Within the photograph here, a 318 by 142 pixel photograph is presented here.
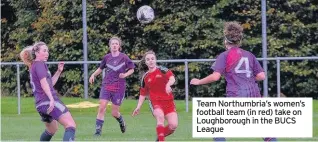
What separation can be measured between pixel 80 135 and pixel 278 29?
12270 mm

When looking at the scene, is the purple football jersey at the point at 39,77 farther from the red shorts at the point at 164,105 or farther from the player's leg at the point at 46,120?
the red shorts at the point at 164,105

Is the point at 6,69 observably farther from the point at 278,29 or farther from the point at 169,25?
the point at 278,29

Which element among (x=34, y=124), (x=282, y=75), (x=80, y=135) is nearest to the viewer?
(x=80, y=135)

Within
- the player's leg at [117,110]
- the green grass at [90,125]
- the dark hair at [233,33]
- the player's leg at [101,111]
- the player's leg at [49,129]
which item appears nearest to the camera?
the dark hair at [233,33]

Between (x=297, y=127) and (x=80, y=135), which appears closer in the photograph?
(x=297, y=127)

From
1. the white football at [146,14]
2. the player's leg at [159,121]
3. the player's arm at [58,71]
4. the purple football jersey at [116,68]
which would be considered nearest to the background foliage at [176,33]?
the white football at [146,14]

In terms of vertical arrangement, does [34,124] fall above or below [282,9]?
below

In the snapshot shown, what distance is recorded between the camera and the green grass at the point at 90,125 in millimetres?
16469

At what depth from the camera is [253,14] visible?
92.7 ft

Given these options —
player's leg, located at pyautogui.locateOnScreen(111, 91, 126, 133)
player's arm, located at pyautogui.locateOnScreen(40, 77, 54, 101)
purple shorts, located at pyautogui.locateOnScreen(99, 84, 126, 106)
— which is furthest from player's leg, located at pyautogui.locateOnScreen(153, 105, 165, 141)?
purple shorts, located at pyautogui.locateOnScreen(99, 84, 126, 106)

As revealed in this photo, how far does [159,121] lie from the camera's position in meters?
14.2

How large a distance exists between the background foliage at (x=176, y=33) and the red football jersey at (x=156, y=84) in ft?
40.1

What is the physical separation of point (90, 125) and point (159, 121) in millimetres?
5468

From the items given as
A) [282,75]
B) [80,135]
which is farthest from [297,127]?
[282,75]
